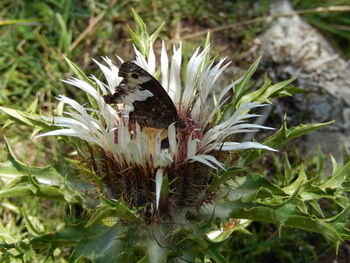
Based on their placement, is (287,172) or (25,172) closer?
(25,172)

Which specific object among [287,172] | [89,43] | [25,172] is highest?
[89,43]

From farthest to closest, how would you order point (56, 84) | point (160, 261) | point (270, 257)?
1. point (56, 84)
2. point (270, 257)
3. point (160, 261)

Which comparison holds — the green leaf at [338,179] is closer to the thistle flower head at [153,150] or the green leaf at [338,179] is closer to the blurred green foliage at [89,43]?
the thistle flower head at [153,150]

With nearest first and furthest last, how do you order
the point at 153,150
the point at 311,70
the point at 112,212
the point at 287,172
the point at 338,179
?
1. the point at 112,212
2. the point at 153,150
3. the point at 338,179
4. the point at 287,172
5. the point at 311,70

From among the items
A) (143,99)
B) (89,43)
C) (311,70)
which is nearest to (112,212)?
(143,99)

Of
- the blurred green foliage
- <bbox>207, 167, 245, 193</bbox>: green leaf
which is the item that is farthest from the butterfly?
the blurred green foliage

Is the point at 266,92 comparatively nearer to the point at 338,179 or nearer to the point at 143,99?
the point at 338,179

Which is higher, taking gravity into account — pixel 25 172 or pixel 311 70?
pixel 311 70

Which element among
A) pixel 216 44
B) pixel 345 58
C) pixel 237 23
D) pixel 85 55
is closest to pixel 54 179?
pixel 85 55

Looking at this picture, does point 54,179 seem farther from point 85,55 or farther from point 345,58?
point 345,58
